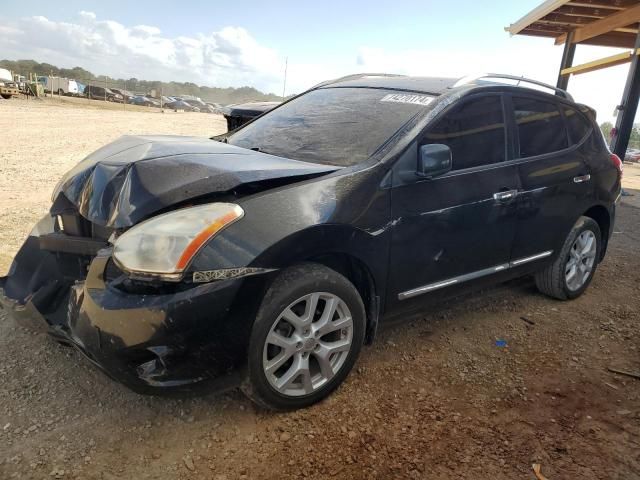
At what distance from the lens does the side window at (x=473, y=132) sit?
296 cm

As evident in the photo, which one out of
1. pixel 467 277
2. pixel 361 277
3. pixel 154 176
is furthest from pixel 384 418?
pixel 154 176

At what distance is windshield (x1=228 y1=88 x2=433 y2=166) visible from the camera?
2850 millimetres

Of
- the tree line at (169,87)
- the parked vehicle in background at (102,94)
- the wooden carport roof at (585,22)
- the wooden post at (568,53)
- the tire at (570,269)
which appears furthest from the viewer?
the tree line at (169,87)

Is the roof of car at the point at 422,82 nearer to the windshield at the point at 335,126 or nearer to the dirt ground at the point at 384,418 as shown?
the windshield at the point at 335,126

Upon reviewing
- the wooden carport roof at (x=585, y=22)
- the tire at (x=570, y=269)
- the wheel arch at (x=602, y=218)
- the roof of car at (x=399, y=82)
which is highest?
the wooden carport roof at (x=585, y=22)

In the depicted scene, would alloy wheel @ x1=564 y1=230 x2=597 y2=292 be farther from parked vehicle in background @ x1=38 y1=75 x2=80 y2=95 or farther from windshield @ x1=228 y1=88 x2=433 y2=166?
parked vehicle in background @ x1=38 y1=75 x2=80 y2=95

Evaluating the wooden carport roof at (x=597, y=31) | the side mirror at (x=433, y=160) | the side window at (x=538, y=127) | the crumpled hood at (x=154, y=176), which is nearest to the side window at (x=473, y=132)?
the side mirror at (x=433, y=160)

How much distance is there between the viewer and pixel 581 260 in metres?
4.23

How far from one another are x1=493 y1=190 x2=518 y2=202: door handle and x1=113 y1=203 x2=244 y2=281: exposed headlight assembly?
5.88 ft

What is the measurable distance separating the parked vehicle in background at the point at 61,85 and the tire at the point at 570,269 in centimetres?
4941

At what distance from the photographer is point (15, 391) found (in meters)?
2.51

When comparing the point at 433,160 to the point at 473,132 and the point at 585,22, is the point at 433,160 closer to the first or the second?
the point at 473,132

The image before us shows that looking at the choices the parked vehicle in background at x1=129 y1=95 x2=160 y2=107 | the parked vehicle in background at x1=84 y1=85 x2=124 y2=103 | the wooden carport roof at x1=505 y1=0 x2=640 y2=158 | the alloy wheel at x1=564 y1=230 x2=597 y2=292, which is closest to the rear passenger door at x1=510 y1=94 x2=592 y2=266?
the alloy wheel at x1=564 y1=230 x2=597 y2=292

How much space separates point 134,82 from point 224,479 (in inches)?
3947
